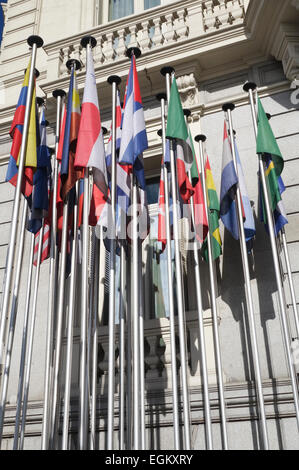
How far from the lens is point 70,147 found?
634cm

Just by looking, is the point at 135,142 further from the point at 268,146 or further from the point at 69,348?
the point at 69,348

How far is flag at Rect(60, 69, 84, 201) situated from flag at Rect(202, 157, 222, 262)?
2.13 meters

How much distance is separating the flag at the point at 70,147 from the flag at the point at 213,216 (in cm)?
213

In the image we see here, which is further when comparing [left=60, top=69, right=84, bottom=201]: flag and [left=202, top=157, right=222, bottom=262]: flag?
[left=202, top=157, right=222, bottom=262]: flag

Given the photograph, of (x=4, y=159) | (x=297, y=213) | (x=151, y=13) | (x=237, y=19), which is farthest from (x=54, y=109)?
(x=297, y=213)

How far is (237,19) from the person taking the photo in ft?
30.7

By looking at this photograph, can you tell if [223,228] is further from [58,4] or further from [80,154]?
[58,4]

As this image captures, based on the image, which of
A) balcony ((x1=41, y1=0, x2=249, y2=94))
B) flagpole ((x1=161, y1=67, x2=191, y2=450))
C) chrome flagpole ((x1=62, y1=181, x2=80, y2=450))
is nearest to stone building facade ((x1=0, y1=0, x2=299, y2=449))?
balcony ((x1=41, y1=0, x2=249, y2=94))

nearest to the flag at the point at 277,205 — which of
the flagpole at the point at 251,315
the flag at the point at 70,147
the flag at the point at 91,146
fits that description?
the flagpole at the point at 251,315

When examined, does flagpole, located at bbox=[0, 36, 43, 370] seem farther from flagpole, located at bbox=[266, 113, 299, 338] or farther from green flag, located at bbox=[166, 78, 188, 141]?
flagpole, located at bbox=[266, 113, 299, 338]

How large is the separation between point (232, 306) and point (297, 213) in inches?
67.9

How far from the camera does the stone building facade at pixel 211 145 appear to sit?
643cm

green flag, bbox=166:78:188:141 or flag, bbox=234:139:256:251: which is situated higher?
green flag, bbox=166:78:188:141

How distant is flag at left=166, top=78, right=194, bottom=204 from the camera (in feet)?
21.0
